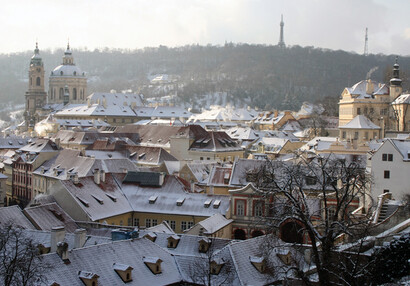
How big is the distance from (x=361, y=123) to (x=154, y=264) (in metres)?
52.2

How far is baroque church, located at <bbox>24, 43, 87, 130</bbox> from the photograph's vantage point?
151 metres

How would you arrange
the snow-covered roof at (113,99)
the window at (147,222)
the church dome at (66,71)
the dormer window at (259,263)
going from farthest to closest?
the church dome at (66,71), the snow-covered roof at (113,99), the window at (147,222), the dormer window at (259,263)

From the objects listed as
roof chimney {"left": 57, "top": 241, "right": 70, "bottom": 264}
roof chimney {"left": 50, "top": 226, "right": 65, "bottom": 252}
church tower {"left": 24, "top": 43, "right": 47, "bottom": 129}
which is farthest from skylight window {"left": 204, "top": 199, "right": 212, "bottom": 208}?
church tower {"left": 24, "top": 43, "right": 47, "bottom": 129}

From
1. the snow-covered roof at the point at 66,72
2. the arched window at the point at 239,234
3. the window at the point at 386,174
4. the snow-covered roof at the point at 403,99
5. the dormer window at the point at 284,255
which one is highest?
the snow-covered roof at the point at 66,72

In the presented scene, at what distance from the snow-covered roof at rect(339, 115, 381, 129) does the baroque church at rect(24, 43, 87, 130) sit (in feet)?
286

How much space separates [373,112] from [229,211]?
44.4 m

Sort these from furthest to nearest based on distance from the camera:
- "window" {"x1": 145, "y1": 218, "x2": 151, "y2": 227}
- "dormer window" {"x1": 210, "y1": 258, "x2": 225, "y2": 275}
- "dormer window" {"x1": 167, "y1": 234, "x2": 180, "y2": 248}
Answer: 1. "window" {"x1": 145, "y1": 218, "x2": 151, "y2": 227}
2. "dormer window" {"x1": 167, "y1": 234, "x2": 180, "y2": 248}
3. "dormer window" {"x1": 210, "y1": 258, "x2": 225, "y2": 275}

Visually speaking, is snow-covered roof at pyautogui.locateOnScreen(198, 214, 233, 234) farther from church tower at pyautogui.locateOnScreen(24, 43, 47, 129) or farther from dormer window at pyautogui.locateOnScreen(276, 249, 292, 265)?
church tower at pyautogui.locateOnScreen(24, 43, 47, 129)

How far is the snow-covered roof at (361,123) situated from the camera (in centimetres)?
7484

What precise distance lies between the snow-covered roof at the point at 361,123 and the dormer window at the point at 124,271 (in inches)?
2095

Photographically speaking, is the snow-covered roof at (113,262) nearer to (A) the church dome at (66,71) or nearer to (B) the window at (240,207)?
(B) the window at (240,207)

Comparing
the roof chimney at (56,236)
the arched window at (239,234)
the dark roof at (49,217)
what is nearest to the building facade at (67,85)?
the arched window at (239,234)

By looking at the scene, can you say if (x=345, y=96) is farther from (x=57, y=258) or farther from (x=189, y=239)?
(x=57, y=258)

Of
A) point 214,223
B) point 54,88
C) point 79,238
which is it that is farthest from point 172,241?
point 54,88
